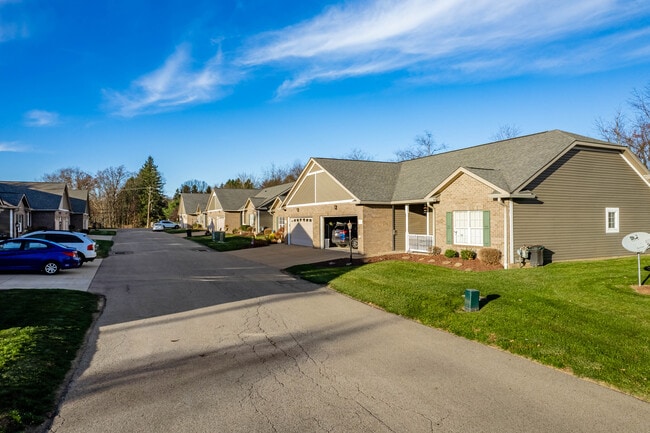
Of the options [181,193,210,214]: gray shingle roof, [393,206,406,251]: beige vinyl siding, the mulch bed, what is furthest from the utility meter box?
[181,193,210,214]: gray shingle roof

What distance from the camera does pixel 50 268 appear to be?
17.9 metres

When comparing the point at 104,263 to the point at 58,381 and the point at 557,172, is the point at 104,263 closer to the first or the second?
the point at 58,381

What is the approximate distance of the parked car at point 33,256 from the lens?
1738 centimetres

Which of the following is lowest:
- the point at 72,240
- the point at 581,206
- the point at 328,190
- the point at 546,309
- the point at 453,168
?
the point at 546,309

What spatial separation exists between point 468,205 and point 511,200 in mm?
2291

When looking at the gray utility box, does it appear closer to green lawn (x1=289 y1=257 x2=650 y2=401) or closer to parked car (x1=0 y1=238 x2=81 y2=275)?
green lawn (x1=289 y1=257 x2=650 y2=401)

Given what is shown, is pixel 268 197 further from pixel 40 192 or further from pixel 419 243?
pixel 419 243

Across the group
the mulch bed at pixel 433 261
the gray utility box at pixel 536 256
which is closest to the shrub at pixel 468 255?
the mulch bed at pixel 433 261

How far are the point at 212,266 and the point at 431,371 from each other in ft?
54.4

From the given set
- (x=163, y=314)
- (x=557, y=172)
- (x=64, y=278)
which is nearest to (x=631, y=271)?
(x=557, y=172)

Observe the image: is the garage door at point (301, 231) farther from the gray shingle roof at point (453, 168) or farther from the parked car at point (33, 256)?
the parked car at point (33, 256)

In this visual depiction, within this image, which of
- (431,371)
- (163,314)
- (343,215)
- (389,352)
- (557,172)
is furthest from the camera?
(343,215)

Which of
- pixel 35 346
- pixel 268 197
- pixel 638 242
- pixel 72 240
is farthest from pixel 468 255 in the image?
pixel 268 197

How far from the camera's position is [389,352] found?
7.64m
